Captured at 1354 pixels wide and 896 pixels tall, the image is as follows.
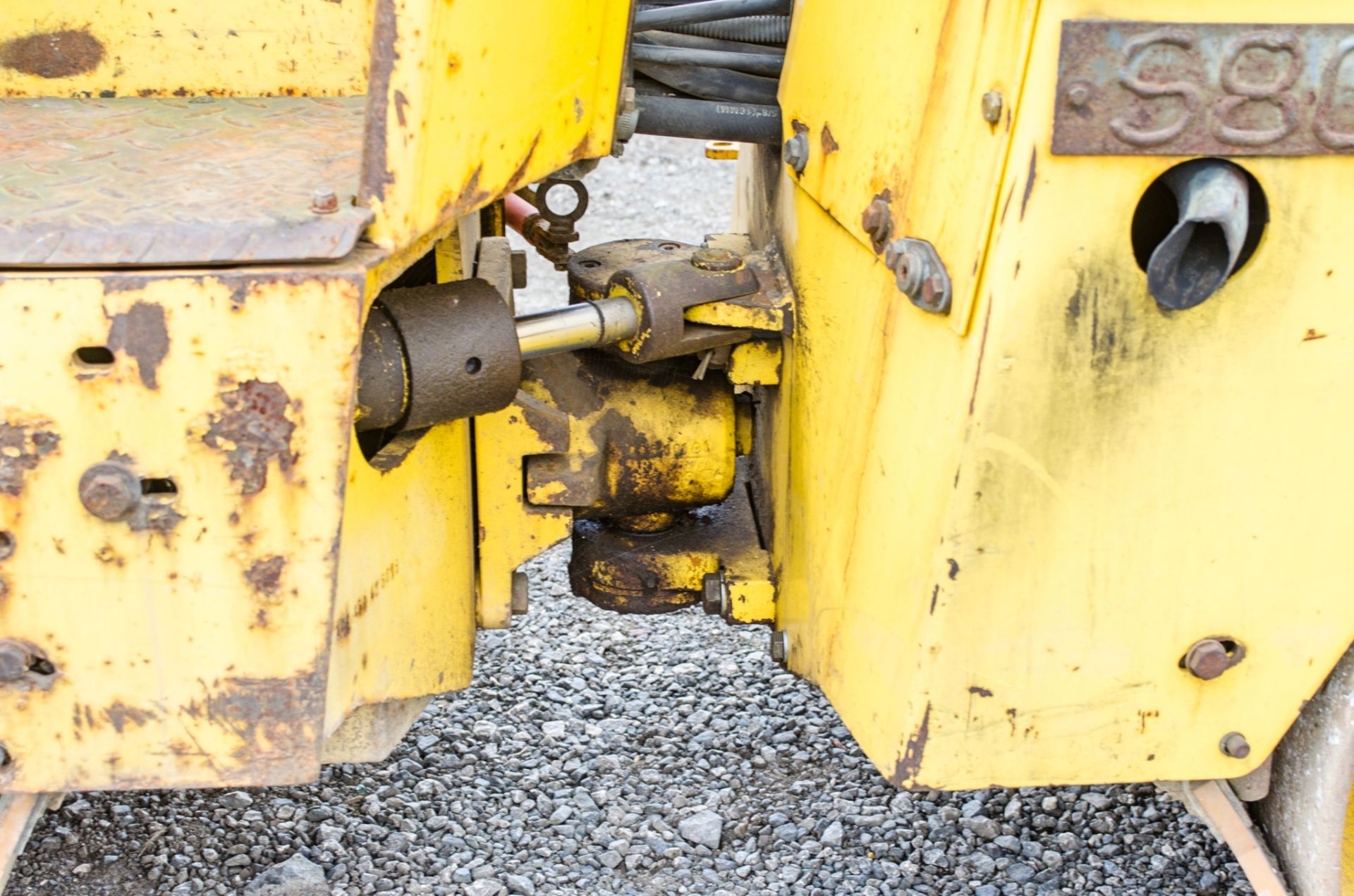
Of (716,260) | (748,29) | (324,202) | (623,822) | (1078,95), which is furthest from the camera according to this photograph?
(623,822)

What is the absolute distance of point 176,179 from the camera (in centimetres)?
129

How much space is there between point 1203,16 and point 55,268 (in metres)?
0.94

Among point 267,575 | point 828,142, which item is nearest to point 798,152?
point 828,142

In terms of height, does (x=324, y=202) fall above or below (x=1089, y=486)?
above

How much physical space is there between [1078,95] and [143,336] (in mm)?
775

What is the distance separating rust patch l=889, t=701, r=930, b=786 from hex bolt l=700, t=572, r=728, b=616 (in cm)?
54

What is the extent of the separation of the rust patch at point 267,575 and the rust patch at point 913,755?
618mm

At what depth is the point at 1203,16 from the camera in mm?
1056

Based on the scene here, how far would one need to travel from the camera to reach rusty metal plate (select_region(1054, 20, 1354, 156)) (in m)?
1.05

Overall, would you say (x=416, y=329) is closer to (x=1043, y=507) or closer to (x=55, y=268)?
(x=55, y=268)

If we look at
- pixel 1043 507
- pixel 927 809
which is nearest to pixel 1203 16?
pixel 1043 507

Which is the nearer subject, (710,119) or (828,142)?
(828,142)

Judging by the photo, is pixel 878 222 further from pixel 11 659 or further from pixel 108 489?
pixel 11 659

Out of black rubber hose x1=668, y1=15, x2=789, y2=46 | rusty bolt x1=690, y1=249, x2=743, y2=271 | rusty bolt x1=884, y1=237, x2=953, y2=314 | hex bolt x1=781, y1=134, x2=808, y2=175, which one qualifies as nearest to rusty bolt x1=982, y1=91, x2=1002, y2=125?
rusty bolt x1=884, y1=237, x2=953, y2=314
